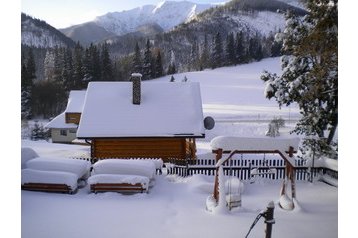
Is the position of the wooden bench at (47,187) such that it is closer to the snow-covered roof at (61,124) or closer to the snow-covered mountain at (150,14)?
the snow-covered mountain at (150,14)

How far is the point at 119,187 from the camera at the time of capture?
6.73 metres

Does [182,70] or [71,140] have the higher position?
[182,70]

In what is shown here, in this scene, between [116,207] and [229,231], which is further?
[116,207]

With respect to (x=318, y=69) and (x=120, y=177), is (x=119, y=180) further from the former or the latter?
(x=318, y=69)

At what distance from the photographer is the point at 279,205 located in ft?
18.1

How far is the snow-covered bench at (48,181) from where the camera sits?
6344 millimetres

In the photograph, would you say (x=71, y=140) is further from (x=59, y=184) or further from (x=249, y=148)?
(x=249, y=148)

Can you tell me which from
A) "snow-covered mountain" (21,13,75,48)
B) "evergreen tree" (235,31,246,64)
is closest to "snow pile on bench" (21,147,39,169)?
"snow-covered mountain" (21,13,75,48)

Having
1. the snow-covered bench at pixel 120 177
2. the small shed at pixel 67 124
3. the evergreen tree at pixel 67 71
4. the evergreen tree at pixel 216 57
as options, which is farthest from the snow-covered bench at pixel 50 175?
the small shed at pixel 67 124

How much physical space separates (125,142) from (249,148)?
578 cm

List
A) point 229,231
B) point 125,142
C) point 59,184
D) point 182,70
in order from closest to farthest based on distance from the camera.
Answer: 1. point 229,231
2. point 59,184
3. point 125,142
4. point 182,70

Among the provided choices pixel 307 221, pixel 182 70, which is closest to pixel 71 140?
pixel 182 70

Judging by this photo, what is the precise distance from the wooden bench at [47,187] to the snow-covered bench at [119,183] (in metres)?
0.45
